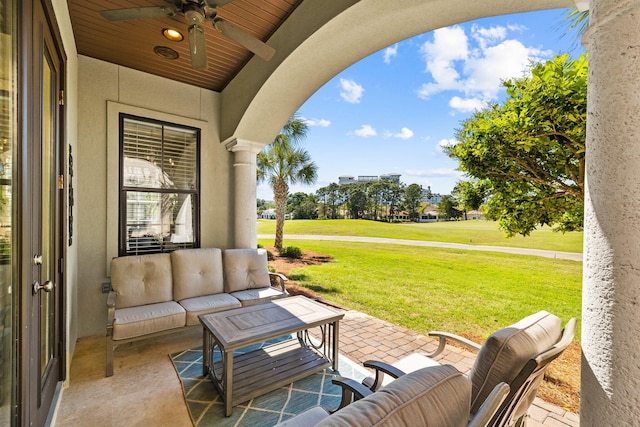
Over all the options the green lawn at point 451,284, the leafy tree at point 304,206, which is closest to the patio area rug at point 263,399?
the green lawn at point 451,284

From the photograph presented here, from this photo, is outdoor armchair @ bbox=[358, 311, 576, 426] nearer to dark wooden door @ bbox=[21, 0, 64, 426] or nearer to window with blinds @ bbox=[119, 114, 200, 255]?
dark wooden door @ bbox=[21, 0, 64, 426]

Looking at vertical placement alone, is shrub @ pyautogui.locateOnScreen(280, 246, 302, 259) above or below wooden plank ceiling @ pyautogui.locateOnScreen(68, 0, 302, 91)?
below

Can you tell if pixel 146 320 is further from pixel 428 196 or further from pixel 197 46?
pixel 428 196

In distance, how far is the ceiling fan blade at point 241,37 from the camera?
232 cm

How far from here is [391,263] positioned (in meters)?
8.50

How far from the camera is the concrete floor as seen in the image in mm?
2086

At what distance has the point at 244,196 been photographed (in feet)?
14.5

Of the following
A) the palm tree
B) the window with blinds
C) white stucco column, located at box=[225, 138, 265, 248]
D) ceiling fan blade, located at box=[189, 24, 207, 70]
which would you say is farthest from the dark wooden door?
the palm tree

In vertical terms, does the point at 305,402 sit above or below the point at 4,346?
below

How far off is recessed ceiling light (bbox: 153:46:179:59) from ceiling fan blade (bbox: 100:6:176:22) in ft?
3.61

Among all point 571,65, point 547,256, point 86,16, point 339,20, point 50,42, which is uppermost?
point 86,16

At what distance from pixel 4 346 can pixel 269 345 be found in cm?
226

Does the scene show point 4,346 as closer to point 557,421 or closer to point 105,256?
point 105,256

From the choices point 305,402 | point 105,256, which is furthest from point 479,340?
point 105,256
